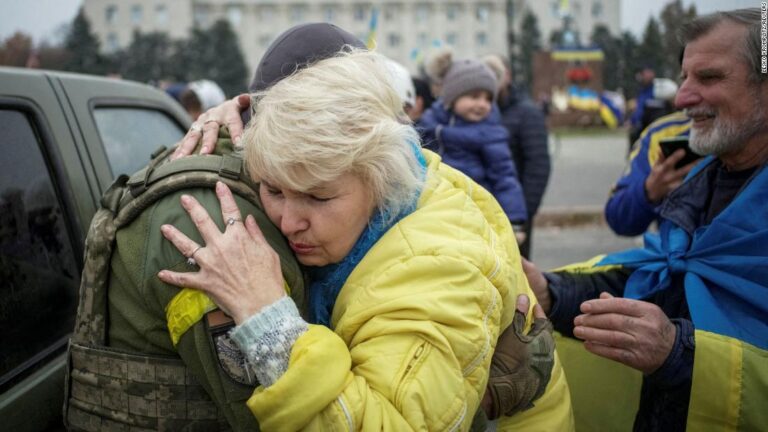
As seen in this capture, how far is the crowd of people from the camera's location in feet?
4.53

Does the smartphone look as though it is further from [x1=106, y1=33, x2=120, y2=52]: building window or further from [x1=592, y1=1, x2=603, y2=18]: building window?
[x1=592, y1=1, x2=603, y2=18]: building window

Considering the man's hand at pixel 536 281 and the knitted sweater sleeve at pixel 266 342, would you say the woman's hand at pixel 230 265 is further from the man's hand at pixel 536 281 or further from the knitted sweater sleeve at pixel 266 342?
the man's hand at pixel 536 281

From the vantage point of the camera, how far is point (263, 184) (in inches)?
60.8

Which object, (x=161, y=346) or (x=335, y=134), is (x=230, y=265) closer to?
(x=161, y=346)

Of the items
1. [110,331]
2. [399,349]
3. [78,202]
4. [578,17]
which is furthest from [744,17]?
[578,17]

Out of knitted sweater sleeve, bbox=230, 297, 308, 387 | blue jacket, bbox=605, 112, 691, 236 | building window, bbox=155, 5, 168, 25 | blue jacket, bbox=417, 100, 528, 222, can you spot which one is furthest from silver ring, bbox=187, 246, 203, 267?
building window, bbox=155, 5, 168, 25

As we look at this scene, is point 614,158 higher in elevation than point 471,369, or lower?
lower

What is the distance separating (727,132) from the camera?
7.24 feet

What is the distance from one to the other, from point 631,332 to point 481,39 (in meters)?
87.6

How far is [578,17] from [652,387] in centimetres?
8535

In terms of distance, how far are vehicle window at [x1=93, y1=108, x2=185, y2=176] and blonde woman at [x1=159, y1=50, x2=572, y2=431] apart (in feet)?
4.26

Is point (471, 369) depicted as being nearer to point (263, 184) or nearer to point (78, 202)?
point (263, 184)

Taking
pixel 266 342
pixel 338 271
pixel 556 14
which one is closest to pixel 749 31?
pixel 338 271

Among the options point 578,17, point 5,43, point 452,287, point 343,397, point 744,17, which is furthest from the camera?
point 578,17
